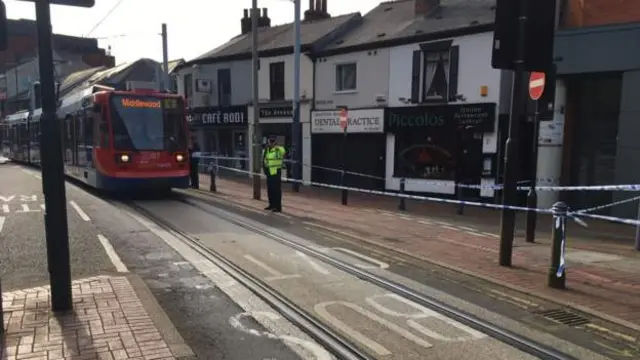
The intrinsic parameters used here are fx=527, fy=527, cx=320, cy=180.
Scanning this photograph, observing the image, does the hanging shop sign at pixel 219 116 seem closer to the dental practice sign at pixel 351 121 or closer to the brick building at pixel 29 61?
the dental practice sign at pixel 351 121

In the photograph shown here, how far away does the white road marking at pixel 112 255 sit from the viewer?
7080 millimetres

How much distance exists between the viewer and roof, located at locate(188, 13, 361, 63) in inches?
904

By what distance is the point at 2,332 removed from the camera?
4.48 meters

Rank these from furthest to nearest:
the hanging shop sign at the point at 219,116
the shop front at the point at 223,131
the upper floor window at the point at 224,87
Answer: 1. the upper floor window at the point at 224,87
2. the shop front at the point at 223,131
3. the hanging shop sign at the point at 219,116

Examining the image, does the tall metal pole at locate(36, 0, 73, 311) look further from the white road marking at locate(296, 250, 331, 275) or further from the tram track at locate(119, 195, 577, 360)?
the white road marking at locate(296, 250, 331, 275)

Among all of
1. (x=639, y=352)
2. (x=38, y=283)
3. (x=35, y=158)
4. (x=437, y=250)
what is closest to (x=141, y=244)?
(x=38, y=283)

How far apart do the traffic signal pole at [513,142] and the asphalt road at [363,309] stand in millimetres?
1768

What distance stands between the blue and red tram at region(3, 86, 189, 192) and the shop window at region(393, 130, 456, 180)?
785 cm

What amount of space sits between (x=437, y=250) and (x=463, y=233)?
226 cm

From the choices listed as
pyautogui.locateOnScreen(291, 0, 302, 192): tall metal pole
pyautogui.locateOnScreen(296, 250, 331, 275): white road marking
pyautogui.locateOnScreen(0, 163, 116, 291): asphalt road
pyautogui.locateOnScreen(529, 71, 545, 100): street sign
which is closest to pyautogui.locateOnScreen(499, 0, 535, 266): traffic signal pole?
pyautogui.locateOnScreen(529, 71, 545, 100): street sign

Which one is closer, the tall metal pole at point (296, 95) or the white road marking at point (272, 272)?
the white road marking at point (272, 272)

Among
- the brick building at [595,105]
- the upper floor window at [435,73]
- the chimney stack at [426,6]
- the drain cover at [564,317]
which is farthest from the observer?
the chimney stack at [426,6]

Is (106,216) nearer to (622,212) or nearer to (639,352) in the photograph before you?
(639,352)

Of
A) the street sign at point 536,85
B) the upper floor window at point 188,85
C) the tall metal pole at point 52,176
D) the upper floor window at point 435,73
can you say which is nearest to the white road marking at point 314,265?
the tall metal pole at point 52,176
